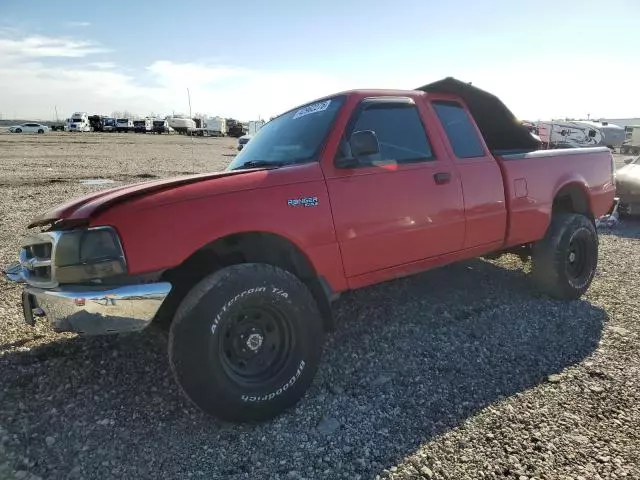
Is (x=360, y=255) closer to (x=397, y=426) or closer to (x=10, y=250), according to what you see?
(x=397, y=426)

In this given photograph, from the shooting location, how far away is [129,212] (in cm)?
251

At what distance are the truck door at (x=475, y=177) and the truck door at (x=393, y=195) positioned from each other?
0.15 m

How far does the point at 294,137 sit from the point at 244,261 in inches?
42.9

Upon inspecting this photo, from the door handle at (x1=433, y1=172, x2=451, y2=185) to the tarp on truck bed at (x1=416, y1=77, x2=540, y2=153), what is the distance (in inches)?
39.3

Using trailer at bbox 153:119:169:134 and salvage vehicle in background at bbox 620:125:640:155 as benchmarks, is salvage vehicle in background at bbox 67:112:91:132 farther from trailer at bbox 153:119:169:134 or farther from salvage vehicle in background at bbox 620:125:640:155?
salvage vehicle in background at bbox 620:125:640:155

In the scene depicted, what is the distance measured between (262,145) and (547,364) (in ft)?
9.35

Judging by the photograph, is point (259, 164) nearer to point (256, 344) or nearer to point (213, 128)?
point (256, 344)

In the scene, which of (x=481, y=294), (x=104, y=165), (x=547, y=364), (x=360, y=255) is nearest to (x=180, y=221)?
(x=360, y=255)

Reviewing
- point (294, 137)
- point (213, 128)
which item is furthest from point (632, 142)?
point (213, 128)

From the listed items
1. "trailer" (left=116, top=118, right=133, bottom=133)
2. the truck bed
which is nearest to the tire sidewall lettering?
the truck bed

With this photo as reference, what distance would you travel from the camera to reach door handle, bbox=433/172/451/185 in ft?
11.9

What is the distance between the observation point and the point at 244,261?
3.16 m

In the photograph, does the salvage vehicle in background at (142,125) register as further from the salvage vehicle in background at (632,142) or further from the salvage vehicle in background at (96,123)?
the salvage vehicle in background at (632,142)

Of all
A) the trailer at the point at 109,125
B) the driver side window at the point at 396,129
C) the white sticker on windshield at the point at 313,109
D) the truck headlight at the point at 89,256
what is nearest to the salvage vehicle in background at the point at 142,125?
the trailer at the point at 109,125
